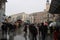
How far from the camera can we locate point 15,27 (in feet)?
66.0

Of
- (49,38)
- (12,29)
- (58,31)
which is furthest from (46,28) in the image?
(58,31)

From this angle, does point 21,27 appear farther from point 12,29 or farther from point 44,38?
point 44,38

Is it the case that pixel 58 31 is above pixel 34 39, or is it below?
above

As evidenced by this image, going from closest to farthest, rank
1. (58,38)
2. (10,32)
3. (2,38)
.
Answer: (58,38) < (2,38) < (10,32)

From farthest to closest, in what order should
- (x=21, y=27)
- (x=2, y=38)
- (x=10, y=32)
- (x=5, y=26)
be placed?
(x=21, y=27) < (x=10, y=32) < (x=5, y=26) < (x=2, y=38)

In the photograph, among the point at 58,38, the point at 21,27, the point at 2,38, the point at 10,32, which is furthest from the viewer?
the point at 21,27

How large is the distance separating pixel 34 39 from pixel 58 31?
17.3 feet

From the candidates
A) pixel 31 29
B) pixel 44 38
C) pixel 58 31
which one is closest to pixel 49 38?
pixel 44 38

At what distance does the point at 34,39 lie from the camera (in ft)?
50.1

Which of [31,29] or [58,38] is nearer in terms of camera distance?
[58,38]

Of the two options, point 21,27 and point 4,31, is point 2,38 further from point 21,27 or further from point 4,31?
point 21,27

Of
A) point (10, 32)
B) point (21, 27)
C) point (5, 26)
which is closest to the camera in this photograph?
point (5, 26)

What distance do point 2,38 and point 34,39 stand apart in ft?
6.61

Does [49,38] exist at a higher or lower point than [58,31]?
lower
